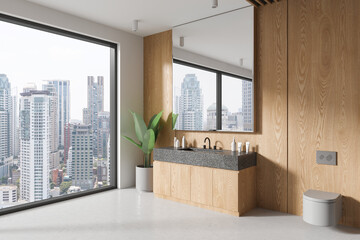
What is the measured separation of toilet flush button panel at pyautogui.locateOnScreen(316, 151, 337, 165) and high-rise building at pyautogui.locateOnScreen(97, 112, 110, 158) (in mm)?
3042

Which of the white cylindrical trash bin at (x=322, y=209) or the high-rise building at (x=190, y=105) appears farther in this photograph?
the high-rise building at (x=190, y=105)

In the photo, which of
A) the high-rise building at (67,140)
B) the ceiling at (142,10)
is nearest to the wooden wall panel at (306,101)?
the ceiling at (142,10)

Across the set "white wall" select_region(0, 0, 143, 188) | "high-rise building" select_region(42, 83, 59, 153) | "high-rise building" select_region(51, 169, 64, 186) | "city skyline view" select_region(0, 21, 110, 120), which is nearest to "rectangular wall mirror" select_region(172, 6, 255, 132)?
"white wall" select_region(0, 0, 143, 188)

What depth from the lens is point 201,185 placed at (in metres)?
3.44

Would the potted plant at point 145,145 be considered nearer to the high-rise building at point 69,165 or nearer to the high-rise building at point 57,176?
the high-rise building at point 69,165

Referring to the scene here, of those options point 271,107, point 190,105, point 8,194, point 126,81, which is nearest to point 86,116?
point 126,81

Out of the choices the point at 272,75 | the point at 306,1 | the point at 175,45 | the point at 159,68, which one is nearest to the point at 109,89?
the point at 159,68

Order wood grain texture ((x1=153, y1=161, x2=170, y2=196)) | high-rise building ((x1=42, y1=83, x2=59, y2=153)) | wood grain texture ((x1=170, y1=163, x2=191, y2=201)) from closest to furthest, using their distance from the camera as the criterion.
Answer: wood grain texture ((x1=170, y1=163, x2=191, y2=201)) < high-rise building ((x1=42, y1=83, x2=59, y2=153)) < wood grain texture ((x1=153, y1=161, x2=170, y2=196))

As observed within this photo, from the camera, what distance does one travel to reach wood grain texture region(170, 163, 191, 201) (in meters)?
3.57

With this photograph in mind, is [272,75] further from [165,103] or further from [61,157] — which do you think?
[61,157]

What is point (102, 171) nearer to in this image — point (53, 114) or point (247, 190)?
point (53, 114)

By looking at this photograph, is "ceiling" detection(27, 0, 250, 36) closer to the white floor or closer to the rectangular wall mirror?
the rectangular wall mirror

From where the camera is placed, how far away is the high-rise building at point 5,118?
10.6ft

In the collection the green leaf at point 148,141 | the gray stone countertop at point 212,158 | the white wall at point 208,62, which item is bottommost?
the gray stone countertop at point 212,158
